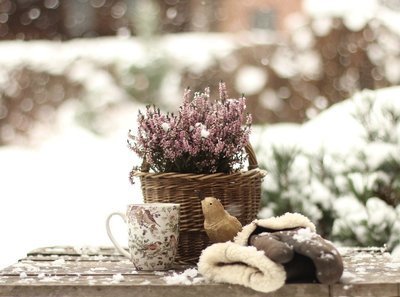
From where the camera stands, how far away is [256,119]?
7.55 meters

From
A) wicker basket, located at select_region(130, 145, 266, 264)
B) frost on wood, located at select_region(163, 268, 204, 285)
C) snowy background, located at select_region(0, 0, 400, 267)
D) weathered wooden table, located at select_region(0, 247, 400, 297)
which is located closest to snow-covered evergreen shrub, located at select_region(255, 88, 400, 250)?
snowy background, located at select_region(0, 0, 400, 267)

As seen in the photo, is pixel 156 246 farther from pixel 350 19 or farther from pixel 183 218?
pixel 350 19

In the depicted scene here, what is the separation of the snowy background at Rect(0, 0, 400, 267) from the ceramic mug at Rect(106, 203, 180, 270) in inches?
58.1

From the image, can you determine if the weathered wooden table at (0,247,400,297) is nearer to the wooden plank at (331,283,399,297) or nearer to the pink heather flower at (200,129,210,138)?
the wooden plank at (331,283,399,297)

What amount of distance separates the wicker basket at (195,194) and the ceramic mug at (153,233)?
53 millimetres

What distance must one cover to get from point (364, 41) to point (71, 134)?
3377 mm

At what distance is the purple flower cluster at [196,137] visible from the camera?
1.76m

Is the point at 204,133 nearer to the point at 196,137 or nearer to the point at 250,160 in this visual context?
the point at 196,137

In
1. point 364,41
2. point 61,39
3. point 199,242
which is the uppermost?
point 61,39

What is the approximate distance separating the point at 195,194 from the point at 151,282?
0.28 meters

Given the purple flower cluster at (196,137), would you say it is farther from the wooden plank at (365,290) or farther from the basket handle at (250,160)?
the wooden plank at (365,290)

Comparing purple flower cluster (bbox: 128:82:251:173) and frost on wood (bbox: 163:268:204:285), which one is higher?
purple flower cluster (bbox: 128:82:251:173)

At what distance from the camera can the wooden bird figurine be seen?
66.8 inches

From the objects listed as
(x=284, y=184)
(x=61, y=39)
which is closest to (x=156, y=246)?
(x=284, y=184)
